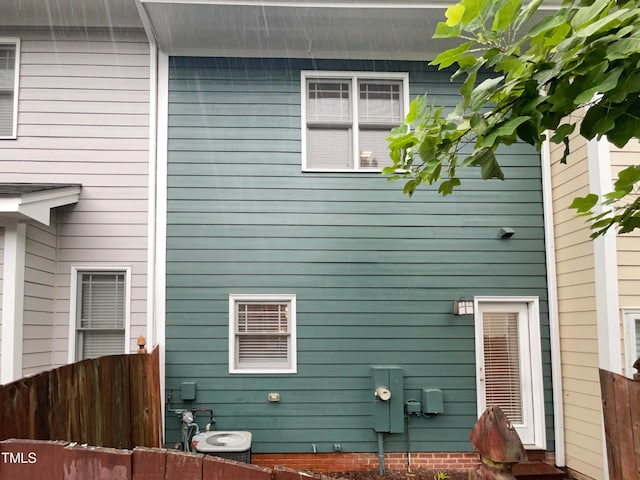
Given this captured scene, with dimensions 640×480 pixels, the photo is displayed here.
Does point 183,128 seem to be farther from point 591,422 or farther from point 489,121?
point 591,422

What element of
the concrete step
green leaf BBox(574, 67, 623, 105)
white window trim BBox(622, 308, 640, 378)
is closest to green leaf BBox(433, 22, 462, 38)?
green leaf BBox(574, 67, 623, 105)

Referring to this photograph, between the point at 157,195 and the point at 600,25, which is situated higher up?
the point at 157,195

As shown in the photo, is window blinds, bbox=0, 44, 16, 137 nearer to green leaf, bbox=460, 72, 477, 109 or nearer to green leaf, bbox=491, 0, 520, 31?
green leaf, bbox=460, 72, 477, 109

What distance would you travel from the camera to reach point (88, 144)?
224 inches

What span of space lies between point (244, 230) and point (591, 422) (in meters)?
4.27

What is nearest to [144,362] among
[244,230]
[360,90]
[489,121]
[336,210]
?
[244,230]

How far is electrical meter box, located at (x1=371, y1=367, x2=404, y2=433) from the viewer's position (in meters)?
5.45

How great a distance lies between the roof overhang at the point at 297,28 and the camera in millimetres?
5270

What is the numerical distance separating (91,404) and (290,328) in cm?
293

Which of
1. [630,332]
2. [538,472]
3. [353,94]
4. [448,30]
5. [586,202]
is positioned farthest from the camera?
[353,94]

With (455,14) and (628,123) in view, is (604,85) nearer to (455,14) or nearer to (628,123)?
(628,123)

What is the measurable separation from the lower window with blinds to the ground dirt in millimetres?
2918

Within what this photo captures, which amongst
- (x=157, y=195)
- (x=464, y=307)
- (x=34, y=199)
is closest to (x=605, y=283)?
(x=464, y=307)

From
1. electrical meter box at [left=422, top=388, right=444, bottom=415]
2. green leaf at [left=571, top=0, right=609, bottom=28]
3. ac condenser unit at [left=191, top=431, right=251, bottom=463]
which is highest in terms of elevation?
green leaf at [left=571, top=0, right=609, bottom=28]
